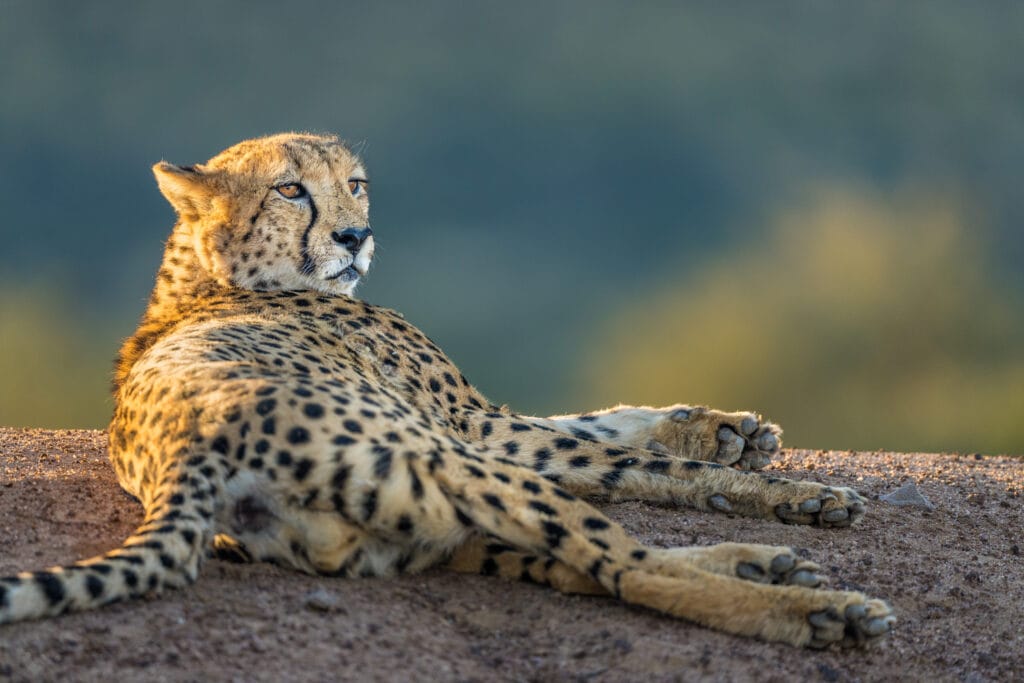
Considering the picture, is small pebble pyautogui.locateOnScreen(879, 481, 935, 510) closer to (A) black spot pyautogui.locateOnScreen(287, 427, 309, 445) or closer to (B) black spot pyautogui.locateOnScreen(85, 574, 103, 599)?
(A) black spot pyautogui.locateOnScreen(287, 427, 309, 445)

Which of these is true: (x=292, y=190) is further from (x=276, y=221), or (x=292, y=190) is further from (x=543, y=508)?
(x=543, y=508)

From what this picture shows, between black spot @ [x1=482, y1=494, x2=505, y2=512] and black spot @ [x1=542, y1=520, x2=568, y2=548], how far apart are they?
118 millimetres

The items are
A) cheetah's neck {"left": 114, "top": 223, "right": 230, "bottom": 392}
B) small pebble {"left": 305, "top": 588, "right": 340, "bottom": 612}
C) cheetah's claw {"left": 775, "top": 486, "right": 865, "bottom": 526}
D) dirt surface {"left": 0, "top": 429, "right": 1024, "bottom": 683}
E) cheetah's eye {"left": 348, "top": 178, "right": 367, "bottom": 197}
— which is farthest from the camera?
cheetah's eye {"left": 348, "top": 178, "right": 367, "bottom": 197}

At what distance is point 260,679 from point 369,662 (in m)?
0.26

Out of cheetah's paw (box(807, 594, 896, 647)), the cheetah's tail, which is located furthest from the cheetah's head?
cheetah's paw (box(807, 594, 896, 647))

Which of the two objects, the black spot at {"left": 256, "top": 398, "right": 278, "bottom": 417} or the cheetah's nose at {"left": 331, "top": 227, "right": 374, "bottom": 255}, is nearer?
the black spot at {"left": 256, "top": 398, "right": 278, "bottom": 417}

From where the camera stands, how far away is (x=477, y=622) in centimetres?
302

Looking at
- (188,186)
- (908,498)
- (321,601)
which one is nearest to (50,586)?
(321,601)

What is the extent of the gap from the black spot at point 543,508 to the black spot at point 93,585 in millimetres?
1050

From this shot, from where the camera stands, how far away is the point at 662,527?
3.76 meters

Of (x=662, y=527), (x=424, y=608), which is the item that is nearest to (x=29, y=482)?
(x=424, y=608)

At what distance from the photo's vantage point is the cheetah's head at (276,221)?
4605 millimetres

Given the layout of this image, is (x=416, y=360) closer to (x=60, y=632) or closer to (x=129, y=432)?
(x=129, y=432)

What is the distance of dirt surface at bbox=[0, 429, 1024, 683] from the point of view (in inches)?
103
